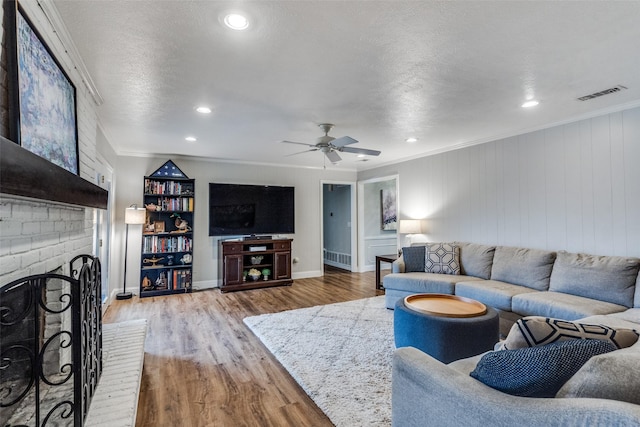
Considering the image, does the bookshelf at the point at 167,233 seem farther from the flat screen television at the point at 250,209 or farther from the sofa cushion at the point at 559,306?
the sofa cushion at the point at 559,306

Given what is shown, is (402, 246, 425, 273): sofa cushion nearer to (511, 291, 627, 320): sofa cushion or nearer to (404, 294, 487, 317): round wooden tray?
(404, 294, 487, 317): round wooden tray

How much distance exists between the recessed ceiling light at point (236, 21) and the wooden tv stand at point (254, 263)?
4115 millimetres

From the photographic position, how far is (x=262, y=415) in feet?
6.73

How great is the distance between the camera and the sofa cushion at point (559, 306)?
104 inches

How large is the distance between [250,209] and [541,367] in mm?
5279

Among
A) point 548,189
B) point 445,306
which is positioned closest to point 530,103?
point 548,189

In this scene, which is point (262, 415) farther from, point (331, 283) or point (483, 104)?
point (331, 283)

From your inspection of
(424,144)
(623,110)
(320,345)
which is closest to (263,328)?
(320,345)

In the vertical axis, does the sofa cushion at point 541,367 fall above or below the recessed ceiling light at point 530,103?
below

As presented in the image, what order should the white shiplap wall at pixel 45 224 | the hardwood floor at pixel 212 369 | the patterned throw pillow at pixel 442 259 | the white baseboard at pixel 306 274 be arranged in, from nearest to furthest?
the white shiplap wall at pixel 45 224, the hardwood floor at pixel 212 369, the patterned throw pillow at pixel 442 259, the white baseboard at pixel 306 274

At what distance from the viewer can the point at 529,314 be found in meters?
2.99

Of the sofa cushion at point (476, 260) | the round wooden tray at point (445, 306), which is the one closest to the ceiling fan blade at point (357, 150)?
the round wooden tray at point (445, 306)

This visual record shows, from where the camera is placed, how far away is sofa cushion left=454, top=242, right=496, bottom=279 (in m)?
4.07

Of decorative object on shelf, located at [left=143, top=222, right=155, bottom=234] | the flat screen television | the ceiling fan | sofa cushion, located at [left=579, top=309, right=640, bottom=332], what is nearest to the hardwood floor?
decorative object on shelf, located at [left=143, top=222, right=155, bottom=234]
